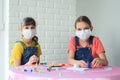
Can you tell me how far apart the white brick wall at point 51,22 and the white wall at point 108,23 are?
0.24 metres

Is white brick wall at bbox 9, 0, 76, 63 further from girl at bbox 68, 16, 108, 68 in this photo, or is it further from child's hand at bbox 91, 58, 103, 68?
child's hand at bbox 91, 58, 103, 68

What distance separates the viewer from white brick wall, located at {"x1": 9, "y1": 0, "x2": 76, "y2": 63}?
241 cm

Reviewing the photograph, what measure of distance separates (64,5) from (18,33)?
0.62m

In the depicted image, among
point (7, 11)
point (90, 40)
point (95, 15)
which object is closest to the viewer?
point (90, 40)

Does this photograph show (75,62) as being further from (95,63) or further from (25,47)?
(25,47)

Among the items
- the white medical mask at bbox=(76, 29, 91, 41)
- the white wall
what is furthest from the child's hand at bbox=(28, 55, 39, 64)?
the white wall

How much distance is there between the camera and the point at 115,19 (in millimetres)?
2273

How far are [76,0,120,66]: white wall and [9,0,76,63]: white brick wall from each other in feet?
0.78

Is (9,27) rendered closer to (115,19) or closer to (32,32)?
(32,32)

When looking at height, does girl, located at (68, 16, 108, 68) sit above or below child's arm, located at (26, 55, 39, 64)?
above

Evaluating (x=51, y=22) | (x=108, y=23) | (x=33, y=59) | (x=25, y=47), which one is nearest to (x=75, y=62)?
(x=33, y=59)

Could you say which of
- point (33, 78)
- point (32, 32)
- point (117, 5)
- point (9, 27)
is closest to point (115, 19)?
point (117, 5)

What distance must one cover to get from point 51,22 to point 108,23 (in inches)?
24.5

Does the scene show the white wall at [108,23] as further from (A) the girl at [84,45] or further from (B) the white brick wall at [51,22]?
(A) the girl at [84,45]
